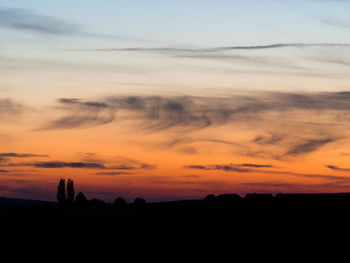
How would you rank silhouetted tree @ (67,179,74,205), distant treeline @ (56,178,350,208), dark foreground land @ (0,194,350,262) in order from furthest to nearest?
silhouetted tree @ (67,179,74,205) → distant treeline @ (56,178,350,208) → dark foreground land @ (0,194,350,262)

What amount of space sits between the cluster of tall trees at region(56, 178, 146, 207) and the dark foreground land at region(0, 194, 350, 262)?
40722 mm

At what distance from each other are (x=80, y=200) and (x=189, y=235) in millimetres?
84033

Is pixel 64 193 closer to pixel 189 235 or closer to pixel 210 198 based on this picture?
pixel 210 198

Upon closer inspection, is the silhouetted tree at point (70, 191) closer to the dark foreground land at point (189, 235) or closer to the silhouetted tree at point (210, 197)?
the silhouetted tree at point (210, 197)

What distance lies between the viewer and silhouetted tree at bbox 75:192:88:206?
144 meters

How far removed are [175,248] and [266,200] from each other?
222ft

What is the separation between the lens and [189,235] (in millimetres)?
68250

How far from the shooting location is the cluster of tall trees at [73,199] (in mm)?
140875


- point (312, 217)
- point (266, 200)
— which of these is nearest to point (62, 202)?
point (266, 200)

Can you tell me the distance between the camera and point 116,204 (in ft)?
462

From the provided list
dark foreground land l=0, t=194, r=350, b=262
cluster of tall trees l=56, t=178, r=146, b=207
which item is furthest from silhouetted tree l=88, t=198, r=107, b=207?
dark foreground land l=0, t=194, r=350, b=262

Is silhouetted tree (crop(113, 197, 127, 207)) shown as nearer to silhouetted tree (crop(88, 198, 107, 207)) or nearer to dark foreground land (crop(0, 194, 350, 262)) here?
silhouetted tree (crop(88, 198, 107, 207))

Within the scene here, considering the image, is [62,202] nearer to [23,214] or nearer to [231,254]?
[23,214]

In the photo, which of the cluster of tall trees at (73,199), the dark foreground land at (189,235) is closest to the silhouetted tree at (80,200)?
the cluster of tall trees at (73,199)
